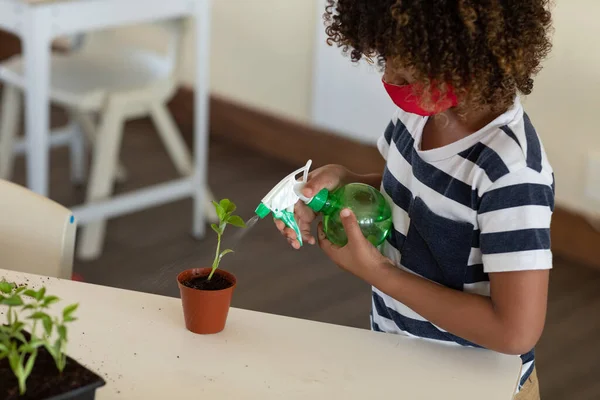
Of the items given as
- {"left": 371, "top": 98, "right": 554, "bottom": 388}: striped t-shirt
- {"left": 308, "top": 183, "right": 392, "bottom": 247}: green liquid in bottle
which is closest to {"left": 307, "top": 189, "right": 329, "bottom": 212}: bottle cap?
{"left": 308, "top": 183, "right": 392, "bottom": 247}: green liquid in bottle

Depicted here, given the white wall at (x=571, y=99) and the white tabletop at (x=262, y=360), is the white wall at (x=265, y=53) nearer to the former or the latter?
the white wall at (x=571, y=99)

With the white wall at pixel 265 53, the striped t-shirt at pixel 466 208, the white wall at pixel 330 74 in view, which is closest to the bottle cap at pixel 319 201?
the striped t-shirt at pixel 466 208

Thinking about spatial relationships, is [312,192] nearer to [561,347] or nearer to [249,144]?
[561,347]

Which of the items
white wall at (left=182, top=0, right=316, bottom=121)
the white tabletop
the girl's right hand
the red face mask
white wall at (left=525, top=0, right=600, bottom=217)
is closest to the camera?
the white tabletop

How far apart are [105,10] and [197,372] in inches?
63.5

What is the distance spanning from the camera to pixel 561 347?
7.16 ft

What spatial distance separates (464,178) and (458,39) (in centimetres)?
18

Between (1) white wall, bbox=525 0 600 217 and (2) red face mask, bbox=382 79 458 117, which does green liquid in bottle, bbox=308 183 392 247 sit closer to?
(2) red face mask, bbox=382 79 458 117

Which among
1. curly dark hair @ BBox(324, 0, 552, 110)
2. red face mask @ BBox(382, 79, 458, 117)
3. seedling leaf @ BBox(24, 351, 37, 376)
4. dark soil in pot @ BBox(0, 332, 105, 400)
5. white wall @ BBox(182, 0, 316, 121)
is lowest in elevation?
white wall @ BBox(182, 0, 316, 121)

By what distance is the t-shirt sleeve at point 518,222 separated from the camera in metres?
0.92

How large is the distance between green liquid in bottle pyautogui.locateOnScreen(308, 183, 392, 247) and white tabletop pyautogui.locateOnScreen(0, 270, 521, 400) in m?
0.13

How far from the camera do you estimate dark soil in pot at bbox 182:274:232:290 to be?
3.12 ft

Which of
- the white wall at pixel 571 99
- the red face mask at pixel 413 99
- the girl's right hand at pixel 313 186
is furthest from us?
the white wall at pixel 571 99

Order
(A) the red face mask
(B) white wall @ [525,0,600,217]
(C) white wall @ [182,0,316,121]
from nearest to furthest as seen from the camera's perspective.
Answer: (A) the red face mask → (B) white wall @ [525,0,600,217] → (C) white wall @ [182,0,316,121]
